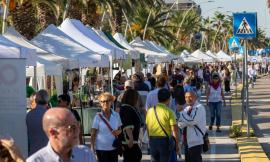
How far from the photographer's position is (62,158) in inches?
185

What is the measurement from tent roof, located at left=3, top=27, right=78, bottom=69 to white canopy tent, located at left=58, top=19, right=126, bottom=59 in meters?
3.73

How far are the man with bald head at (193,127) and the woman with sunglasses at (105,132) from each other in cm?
111

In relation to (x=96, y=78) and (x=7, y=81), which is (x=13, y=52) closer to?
(x=7, y=81)

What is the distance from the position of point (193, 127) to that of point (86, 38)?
10.2 m

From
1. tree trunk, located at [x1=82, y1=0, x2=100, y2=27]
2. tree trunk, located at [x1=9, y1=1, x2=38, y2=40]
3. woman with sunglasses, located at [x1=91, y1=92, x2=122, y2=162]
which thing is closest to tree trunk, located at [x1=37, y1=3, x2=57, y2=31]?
tree trunk, located at [x1=82, y1=0, x2=100, y2=27]

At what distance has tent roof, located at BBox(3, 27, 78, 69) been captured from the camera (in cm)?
1419

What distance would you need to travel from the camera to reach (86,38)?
20.5 meters

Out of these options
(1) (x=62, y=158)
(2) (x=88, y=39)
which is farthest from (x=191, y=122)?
(2) (x=88, y=39)

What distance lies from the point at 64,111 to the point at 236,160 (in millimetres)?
10238

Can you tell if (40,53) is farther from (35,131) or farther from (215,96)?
(215,96)

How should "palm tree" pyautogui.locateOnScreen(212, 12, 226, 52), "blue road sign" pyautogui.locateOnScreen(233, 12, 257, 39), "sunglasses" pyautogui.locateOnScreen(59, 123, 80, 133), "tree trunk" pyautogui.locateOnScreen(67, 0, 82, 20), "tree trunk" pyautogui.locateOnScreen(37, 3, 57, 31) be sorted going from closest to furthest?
"sunglasses" pyautogui.locateOnScreen(59, 123, 80, 133), "blue road sign" pyautogui.locateOnScreen(233, 12, 257, 39), "tree trunk" pyautogui.locateOnScreen(37, 3, 57, 31), "tree trunk" pyautogui.locateOnScreen(67, 0, 82, 20), "palm tree" pyautogui.locateOnScreen(212, 12, 226, 52)

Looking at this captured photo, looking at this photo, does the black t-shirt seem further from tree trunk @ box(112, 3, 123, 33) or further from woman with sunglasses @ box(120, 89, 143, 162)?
tree trunk @ box(112, 3, 123, 33)

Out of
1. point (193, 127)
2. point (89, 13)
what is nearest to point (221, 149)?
point (193, 127)

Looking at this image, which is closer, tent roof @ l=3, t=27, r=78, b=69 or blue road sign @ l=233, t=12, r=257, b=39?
tent roof @ l=3, t=27, r=78, b=69
